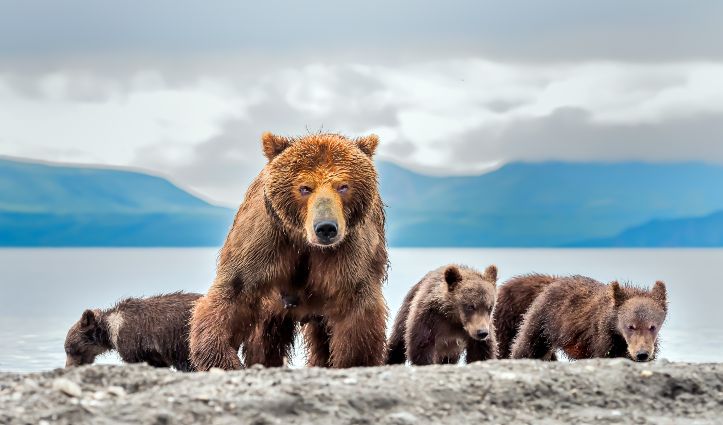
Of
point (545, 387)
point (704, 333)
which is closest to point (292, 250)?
point (545, 387)

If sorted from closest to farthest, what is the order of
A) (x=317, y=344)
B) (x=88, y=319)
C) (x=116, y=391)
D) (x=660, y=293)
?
(x=116, y=391) → (x=317, y=344) → (x=660, y=293) → (x=88, y=319)

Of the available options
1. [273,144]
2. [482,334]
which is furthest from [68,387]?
[482,334]

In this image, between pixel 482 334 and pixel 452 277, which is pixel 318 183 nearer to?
pixel 482 334

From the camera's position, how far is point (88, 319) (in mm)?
12594

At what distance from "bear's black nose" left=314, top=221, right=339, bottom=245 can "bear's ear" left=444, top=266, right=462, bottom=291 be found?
3.07 metres

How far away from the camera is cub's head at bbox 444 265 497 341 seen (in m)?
9.83

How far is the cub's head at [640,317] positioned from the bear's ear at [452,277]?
1.30m

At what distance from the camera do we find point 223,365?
25.7 feet

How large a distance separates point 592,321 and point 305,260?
3460 millimetres

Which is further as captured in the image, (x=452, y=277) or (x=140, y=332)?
(x=140, y=332)

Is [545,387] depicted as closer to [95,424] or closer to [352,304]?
[352,304]

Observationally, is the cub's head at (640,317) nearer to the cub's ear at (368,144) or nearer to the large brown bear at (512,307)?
the large brown bear at (512,307)

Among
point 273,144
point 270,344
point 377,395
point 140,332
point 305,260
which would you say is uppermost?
point 273,144

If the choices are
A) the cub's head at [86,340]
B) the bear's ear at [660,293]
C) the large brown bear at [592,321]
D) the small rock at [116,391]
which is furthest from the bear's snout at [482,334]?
the cub's head at [86,340]
